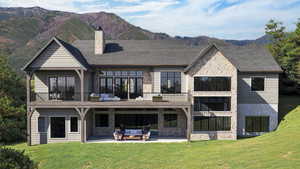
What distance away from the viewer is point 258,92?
20.1 meters

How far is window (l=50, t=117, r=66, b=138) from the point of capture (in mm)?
19172

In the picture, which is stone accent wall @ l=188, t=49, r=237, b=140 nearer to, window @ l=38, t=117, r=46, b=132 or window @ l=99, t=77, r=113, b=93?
window @ l=99, t=77, r=113, b=93

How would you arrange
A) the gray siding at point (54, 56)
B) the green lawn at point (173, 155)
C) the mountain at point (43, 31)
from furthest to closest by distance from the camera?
1. the mountain at point (43, 31)
2. the gray siding at point (54, 56)
3. the green lawn at point (173, 155)

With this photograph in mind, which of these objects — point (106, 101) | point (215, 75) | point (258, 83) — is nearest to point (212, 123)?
point (215, 75)

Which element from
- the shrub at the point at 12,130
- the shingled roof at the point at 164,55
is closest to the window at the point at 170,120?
the shingled roof at the point at 164,55

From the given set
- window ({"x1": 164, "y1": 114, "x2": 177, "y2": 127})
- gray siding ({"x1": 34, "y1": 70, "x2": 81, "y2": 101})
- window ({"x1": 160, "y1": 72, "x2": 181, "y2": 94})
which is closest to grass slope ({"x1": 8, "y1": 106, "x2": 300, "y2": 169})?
window ({"x1": 164, "y1": 114, "x2": 177, "y2": 127})

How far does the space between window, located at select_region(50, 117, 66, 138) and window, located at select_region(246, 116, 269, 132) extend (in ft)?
54.4

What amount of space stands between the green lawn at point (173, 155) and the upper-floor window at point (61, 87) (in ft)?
13.9

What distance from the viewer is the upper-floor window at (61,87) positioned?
19688mm

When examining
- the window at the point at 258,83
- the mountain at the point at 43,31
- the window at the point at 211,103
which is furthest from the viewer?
the mountain at the point at 43,31

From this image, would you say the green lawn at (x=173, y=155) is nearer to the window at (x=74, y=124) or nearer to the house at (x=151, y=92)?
the window at (x=74, y=124)

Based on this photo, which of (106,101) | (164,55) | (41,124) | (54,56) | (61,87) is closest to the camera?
(54,56)

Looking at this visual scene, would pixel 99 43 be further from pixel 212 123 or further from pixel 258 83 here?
pixel 258 83

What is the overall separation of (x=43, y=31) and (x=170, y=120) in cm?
12370
